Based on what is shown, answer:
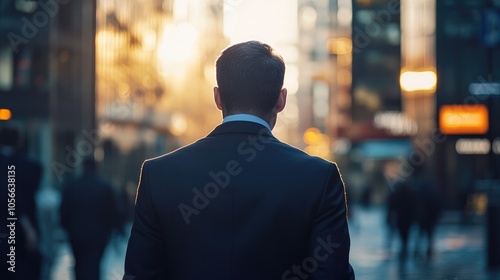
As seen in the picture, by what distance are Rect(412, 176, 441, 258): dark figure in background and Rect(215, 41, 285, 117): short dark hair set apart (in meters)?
18.2

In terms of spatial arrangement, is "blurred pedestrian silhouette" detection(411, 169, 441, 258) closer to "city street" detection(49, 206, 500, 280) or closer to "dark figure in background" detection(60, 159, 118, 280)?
"city street" detection(49, 206, 500, 280)

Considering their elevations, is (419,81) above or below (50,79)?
above

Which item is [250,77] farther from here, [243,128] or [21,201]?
[21,201]

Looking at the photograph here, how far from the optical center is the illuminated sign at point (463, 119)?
50.4m

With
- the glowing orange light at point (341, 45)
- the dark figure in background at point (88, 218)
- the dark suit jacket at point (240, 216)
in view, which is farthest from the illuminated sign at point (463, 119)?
the glowing orange light at point (341, 45)

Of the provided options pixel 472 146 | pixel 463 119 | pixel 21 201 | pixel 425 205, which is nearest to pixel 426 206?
pixel 425 205

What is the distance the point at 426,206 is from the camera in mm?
22094

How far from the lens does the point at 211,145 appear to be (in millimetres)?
3473

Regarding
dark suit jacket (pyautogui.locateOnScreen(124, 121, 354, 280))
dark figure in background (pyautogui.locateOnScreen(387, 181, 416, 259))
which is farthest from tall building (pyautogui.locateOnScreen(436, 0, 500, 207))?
dark suit jacket (pyautogui.locateOnScreen(124, 121, 354, 280))

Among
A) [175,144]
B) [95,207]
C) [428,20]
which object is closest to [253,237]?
[95,207]

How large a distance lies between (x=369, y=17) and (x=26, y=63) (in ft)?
109

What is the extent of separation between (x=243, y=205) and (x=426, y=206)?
19.1m

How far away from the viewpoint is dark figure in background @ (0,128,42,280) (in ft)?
27.9

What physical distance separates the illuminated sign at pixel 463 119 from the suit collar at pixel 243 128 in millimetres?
47850
